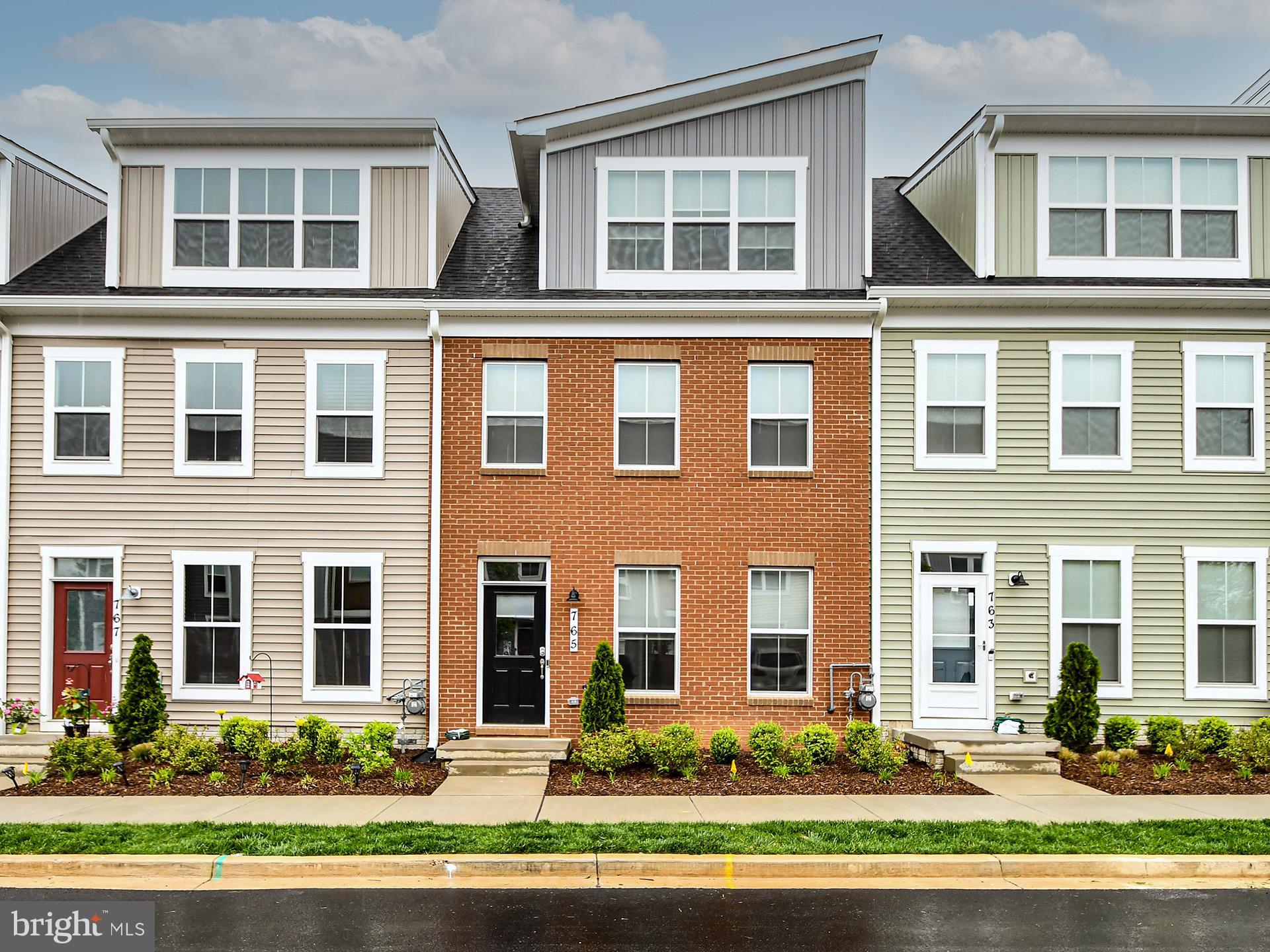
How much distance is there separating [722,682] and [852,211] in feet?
23.0

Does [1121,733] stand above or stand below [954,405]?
below

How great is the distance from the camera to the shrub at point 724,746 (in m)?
12.9

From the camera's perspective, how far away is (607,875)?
8672 mm

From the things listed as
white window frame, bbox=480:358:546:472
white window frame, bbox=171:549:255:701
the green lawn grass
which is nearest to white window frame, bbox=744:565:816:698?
white window frame, bbox=480:358:546:472

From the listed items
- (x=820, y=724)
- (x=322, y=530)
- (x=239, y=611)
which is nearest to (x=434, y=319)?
(x=322, y=530)

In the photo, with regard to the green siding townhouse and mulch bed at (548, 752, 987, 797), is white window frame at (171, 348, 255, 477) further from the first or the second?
the green siding townhouse

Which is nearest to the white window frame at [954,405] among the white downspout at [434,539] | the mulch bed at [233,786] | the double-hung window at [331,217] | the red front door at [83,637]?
the white downspout at [434,539]

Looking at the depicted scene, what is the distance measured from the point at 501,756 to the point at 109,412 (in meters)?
7.47

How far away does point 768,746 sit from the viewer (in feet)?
41.5

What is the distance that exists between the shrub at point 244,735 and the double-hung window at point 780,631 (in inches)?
256

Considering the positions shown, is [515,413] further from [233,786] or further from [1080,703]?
[1080,703]

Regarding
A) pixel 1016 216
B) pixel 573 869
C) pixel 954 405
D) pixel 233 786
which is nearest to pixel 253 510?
pixel 233 786

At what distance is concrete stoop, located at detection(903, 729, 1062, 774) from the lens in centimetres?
1280

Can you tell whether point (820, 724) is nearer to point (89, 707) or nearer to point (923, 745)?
point (923, 745)
